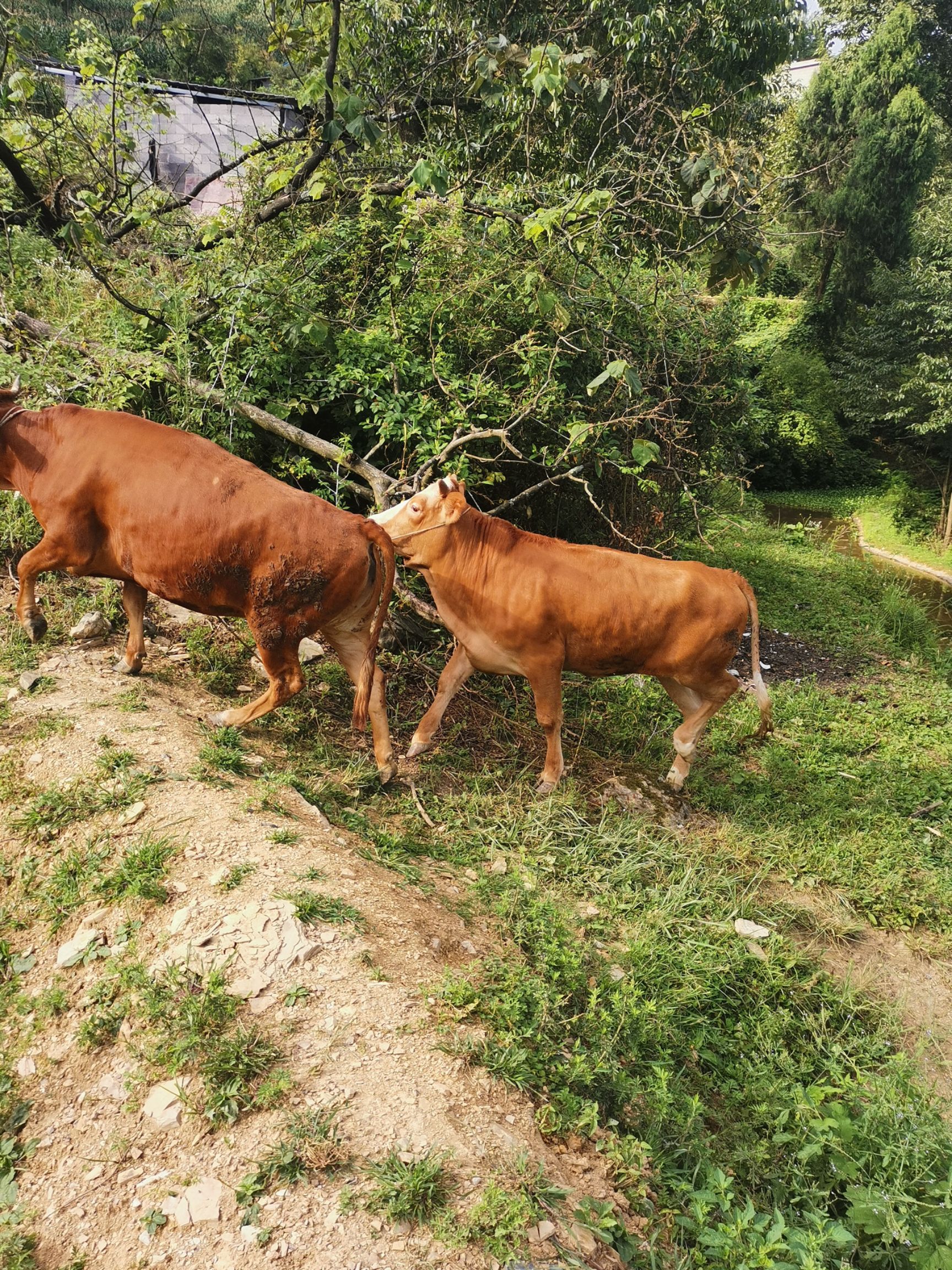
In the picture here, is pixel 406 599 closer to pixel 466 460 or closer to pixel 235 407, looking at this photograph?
pixel 466 460

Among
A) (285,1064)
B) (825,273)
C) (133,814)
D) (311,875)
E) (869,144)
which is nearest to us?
(285,1064)

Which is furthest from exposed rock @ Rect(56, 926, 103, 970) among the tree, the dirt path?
the tree

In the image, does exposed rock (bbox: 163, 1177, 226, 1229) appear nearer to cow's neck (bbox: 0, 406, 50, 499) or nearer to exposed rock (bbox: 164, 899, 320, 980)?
exposed rock (bbox: 164, 899, 320, 980)

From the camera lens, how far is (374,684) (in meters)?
5.08

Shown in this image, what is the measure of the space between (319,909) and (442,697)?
222 centimetres

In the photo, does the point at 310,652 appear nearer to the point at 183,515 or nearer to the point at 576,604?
the point at 183,515

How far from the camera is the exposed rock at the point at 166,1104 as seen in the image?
278 cm

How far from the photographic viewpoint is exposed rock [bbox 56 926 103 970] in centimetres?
333

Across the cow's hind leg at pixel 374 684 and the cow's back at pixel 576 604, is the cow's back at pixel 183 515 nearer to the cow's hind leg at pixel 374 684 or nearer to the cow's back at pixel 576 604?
the cow's hind leg at pixel 374 684

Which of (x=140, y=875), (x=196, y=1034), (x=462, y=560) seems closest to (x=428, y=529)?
(x=462, y=560)

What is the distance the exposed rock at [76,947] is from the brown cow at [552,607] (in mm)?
2473

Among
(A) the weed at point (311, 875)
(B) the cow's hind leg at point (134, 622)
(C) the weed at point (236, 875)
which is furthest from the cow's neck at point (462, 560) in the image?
(C) the weed at point (236, 875)

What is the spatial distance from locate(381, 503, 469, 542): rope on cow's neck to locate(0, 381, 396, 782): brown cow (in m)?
0.31

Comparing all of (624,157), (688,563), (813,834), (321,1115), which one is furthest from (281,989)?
(624,157)
